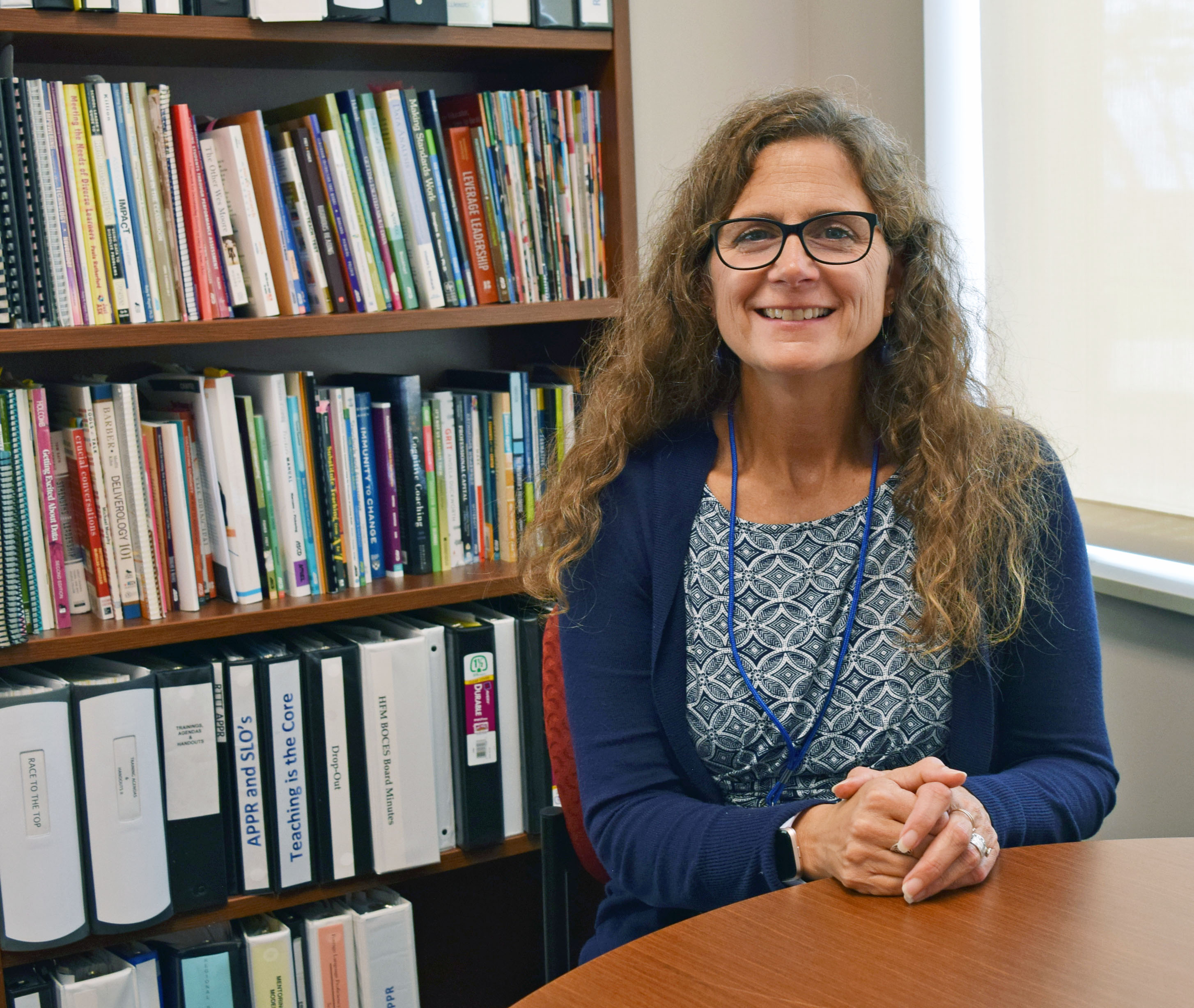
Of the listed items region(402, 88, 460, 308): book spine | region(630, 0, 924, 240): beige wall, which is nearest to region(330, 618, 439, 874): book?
region(402, 88, 460, 308): book spine

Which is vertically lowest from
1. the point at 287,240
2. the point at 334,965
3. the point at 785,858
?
the point at 334,965

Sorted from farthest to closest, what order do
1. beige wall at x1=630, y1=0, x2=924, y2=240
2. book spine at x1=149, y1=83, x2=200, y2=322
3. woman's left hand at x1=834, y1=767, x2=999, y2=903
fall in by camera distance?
beige wall at x1=630, y1=0, x2=924, y2=240, book spine at x1=149, y1=83, x2=200, y2=322, woman's left hand at x1=834, y1=767, x2=999, y2=903

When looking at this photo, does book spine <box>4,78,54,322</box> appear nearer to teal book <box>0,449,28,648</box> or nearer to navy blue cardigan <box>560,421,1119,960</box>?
teal book <box>0,449,28,648</box>

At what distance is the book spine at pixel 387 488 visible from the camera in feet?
6.07

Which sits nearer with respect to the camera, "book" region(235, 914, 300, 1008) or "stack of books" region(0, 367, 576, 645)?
"stack of books" region(0, 367, 576, 645)

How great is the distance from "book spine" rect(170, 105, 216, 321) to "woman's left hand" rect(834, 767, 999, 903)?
1226 mm

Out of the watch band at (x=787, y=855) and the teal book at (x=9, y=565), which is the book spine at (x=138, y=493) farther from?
the watch band at (x=787, y=855)

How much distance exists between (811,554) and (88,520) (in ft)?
3.27

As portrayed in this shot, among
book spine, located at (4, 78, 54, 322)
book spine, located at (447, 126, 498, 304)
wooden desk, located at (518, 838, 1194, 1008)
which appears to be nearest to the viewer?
wooden desk, located at (518, 838, 1194, 1008)

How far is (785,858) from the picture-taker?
1.09m

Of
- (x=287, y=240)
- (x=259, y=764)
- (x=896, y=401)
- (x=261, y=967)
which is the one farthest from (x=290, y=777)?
(x=896, y=401)

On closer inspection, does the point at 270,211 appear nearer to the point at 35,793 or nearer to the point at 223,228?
the point at 223,228

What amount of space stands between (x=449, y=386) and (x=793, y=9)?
0.94 metres

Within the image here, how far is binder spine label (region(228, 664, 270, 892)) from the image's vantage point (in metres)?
1.73
